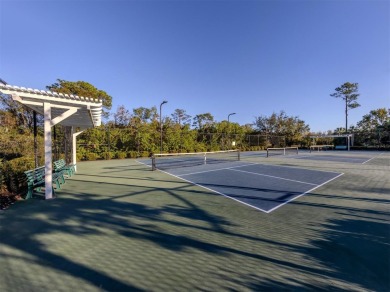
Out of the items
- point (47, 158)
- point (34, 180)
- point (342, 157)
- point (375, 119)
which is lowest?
point (342, 157)

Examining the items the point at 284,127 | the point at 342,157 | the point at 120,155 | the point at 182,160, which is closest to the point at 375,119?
the point at 284,127

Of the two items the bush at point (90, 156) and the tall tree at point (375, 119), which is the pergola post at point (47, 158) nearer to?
the bush at point (90, 156)

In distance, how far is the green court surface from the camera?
2.57 meters

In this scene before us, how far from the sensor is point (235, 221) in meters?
4.44

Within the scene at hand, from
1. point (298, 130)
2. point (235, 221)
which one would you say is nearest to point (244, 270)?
point (235, 221)

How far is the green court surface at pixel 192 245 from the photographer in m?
2.57

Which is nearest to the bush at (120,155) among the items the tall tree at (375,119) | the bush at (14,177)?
the bush at (14,177)

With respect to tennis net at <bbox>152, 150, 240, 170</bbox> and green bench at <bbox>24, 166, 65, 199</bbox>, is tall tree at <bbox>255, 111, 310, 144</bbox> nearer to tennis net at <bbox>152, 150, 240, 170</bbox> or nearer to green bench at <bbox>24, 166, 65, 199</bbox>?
tennis net at <bbox>152, 150, 240, 170</bbox>

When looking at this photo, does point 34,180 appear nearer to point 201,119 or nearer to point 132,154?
point 132,154

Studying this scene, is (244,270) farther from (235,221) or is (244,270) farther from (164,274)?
(235,221)

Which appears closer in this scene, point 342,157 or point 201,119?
point 342,157

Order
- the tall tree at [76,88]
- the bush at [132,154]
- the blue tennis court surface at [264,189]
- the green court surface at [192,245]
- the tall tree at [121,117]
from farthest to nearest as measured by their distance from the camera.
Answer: the tall tree at [121,117], the tall tree at [76,88], the bush at [132,154], the blue tennis court surface at [264,189], the green court surface at [192,245]

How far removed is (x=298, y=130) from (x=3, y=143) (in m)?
40.3

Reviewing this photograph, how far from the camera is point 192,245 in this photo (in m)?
3.41
